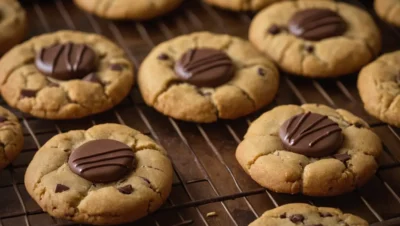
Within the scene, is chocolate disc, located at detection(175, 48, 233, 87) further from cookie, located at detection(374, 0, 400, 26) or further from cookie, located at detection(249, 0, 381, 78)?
cookie, located at detection(374, 0, 400, 26)

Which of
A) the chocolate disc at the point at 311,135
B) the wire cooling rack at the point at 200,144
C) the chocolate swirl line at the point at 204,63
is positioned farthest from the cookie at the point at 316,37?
the chocolate disc at the point at 311,135

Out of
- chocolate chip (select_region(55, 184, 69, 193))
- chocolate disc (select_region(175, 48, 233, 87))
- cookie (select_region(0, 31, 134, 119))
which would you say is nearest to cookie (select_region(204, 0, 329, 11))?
chocolate disc (select_region(175, 48, 233, 87))

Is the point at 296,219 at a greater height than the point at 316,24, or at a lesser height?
lesser

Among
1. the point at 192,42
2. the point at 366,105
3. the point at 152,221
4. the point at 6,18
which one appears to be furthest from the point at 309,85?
the point at 6,18

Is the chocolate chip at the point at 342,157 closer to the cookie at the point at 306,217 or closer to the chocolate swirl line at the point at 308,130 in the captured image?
the chocolate swirl line at the point at 308,130

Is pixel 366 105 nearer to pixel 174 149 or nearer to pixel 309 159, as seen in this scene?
pixel 309 159

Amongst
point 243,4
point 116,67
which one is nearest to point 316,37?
point 243,4

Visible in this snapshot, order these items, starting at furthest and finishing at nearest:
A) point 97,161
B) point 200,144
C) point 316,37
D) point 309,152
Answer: point 316,37
point 200,144
point 309,152
point 97,161

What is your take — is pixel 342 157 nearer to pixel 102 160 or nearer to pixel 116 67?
pixel 102 160
